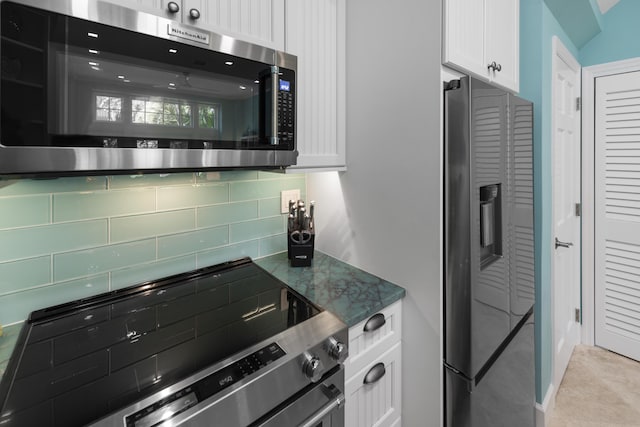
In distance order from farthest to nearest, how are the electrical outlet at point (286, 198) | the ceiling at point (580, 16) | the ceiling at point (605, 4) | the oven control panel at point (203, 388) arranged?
the ceiling at point (605, 4)
the ceiling at point (580, 16)
the electrical outlet at point (286, 198)
the oven control panel at point (203, 388)

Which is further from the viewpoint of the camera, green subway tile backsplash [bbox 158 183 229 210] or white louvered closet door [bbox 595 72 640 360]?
white louvered closet door [bbox 595 72 640 360]

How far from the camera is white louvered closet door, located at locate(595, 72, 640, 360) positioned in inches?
87.7

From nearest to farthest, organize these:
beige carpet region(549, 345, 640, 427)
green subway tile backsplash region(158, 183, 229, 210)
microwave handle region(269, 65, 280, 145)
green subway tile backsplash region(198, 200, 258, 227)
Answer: microwave handle region(269, 65, 280, 145), green subway tile backsplash region(158, 183, 229, 210), green subway tile backsplash region(198, 200, 258, 227), beige carpet region(549, 345, 640, 427)

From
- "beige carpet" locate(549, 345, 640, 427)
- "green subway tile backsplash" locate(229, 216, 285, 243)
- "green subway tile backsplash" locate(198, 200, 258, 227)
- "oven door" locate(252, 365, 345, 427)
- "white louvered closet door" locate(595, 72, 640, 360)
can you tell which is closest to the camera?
"oven door" locate(252, 365, 345, 427)

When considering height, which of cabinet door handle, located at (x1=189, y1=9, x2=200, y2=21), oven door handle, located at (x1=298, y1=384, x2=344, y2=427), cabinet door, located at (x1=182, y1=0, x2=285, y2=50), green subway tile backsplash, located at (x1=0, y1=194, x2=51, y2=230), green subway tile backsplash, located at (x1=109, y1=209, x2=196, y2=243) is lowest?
oven door handle, located at (x1=298, y1=384, x2=344, y2=427)

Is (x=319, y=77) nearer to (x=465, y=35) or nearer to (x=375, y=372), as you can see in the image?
(x=465, y=35)

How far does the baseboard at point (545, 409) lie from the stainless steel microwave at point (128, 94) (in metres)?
2.01

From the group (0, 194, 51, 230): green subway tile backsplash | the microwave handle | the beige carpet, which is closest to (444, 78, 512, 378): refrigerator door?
the microwave handle

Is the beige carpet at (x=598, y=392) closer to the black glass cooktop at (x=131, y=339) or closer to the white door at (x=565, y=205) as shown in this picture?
the white door at (x=565, y=205)

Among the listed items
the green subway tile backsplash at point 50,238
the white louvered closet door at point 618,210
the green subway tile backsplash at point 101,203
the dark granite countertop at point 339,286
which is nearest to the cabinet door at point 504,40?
the dark granite countertop at point 339,286

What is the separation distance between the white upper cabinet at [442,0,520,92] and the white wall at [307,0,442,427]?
67 mm

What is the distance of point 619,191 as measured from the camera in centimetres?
230

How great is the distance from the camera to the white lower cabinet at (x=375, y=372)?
3.68 ft

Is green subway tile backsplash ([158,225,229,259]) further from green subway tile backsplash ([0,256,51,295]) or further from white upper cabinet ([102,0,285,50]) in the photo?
white upper cabinet ([102,0,285,50])
